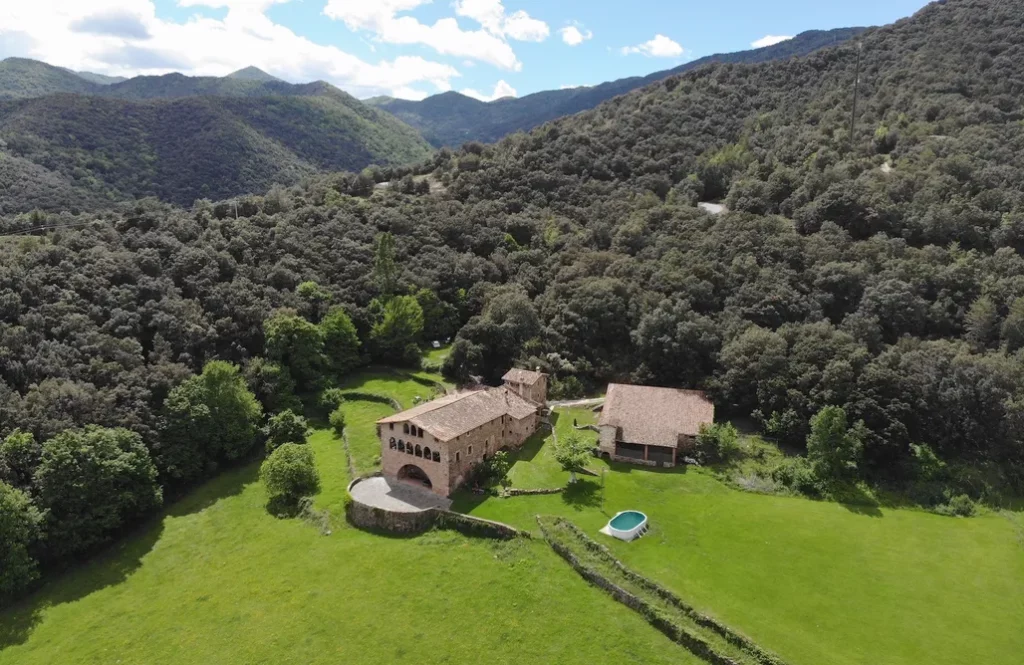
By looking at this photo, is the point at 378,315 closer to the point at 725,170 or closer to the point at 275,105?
the point at 725,170

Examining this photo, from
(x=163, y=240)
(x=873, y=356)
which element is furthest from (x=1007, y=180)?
(x=163, y=240)

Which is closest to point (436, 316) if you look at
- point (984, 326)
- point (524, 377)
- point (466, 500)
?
point (524, 377)

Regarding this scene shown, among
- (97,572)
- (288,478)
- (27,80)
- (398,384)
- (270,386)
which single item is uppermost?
(27,80)

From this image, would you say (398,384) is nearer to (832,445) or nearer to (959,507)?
(832,445)

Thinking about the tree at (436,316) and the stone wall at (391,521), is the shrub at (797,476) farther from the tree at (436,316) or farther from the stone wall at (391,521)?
the tree at (436,316)

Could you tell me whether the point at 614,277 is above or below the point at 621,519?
above
